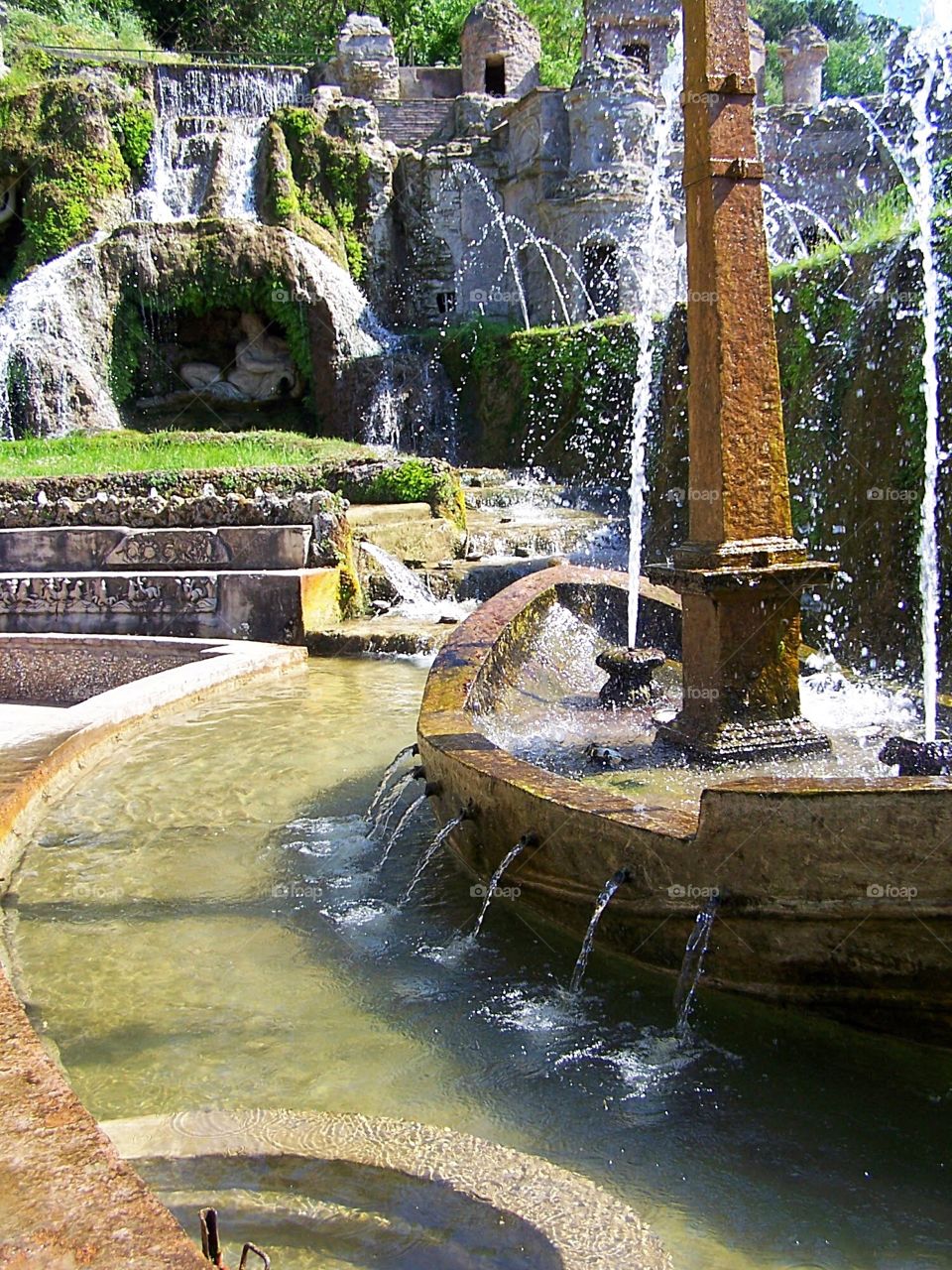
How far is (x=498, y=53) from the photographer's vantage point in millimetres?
29094

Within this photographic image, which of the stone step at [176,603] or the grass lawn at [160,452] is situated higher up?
the grass lawn at [160,452]

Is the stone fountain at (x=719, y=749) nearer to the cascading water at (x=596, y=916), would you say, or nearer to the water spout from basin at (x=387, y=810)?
the cascading water at (x=596, y=916)

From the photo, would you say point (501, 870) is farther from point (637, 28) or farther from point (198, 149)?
point (637, 28)

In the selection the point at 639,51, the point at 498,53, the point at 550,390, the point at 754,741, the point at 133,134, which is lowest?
the point at 754,741

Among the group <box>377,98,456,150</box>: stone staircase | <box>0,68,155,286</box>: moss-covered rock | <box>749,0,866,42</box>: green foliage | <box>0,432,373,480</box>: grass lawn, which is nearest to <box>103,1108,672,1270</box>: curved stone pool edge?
<box>0,432,373,480</box>: grass lawn

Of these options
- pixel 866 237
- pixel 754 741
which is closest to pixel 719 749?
pixel 754 741

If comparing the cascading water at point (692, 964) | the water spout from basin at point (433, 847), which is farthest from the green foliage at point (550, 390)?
the cascading water at point (692, 964)

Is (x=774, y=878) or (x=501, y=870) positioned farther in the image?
(x=501, y=870)

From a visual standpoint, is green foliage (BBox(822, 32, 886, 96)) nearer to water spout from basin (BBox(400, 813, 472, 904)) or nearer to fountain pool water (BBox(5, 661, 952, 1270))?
water spout from basin (BBox(400, 813, 472, 904))

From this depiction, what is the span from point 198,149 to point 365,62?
21.6 ft

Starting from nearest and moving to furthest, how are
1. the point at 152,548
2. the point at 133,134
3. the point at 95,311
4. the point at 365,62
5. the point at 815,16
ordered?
the point at 152,548 → the point at 95,311 → the point at 133,134 → the point at 365,62 → the point at 815,16

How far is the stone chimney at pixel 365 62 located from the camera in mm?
27234

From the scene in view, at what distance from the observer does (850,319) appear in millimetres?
9062

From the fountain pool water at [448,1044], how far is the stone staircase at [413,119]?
2572 centimetres
